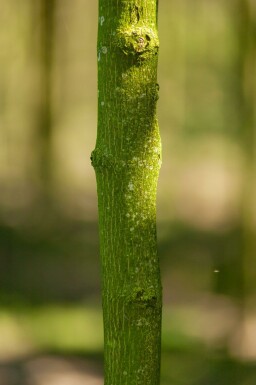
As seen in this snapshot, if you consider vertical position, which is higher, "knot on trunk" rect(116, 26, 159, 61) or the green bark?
"knot on trunk" rect(116, 26, 159, 61)

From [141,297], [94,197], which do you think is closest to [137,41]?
[141,297]

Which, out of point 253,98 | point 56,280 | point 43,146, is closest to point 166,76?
point 253,98

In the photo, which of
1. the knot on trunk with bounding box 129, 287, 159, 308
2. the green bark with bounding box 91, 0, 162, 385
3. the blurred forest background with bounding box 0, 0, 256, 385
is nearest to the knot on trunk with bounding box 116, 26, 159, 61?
the green bark with bounding box 91, 0, 162, 385

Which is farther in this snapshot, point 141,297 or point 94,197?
point 94,197

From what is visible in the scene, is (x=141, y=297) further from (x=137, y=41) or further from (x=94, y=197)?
(x=94, y=197)

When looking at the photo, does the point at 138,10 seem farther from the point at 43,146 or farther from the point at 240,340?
the point at 240,340

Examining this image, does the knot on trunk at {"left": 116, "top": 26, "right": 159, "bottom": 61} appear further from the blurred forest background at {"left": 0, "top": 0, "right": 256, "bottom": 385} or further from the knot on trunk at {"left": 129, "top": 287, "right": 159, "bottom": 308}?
the blurred forest background at {"left": 0, "top": 0, "right": 256, "bottom": 385}

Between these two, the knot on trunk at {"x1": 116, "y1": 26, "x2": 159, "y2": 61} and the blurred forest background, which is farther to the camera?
the blurred forest background
